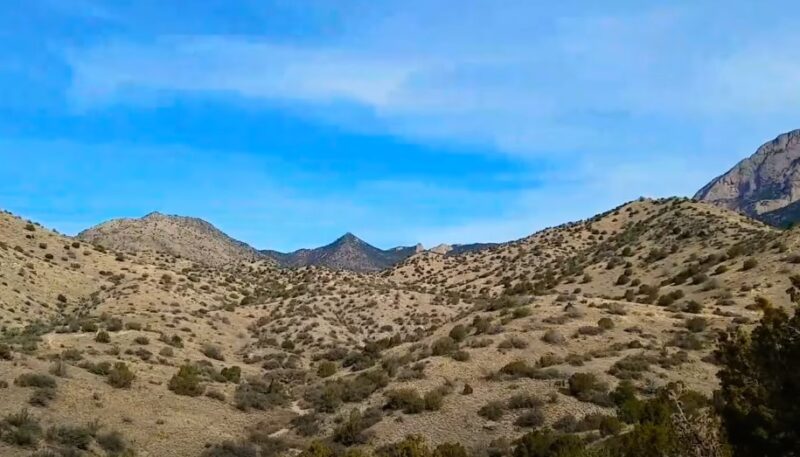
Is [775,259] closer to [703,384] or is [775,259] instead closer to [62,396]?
[703,384]

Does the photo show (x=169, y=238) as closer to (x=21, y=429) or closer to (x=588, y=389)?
(x=21, y=429)

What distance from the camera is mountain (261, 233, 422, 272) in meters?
163

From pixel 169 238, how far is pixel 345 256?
5100cm

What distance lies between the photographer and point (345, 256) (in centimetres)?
16725

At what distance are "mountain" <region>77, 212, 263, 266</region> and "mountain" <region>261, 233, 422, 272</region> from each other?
21652mm

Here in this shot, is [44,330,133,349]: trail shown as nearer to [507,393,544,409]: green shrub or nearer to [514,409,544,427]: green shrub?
[507,393,544,409]: green shrub

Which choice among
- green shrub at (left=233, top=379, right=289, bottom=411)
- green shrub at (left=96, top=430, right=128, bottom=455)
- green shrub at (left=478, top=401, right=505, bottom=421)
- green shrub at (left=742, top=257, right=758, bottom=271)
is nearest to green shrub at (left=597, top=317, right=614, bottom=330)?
green shrub at (left=478, top=401, right=505, bottom=421)

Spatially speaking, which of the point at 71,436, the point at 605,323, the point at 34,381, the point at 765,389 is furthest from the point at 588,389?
the point at 34,381

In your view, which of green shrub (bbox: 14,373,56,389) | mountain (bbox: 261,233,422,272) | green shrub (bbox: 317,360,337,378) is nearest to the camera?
green shrub (bbox: 14,373,56,389)

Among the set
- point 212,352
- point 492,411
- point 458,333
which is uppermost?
point 212,352

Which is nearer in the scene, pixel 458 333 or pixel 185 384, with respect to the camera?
pixel 185 384

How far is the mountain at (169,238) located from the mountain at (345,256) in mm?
21652

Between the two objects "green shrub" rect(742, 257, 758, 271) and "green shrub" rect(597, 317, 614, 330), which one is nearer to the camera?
"green shrub" rect(597, 317, 614, 330)

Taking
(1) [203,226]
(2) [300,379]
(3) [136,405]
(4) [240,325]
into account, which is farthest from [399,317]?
(1) [203,226]
